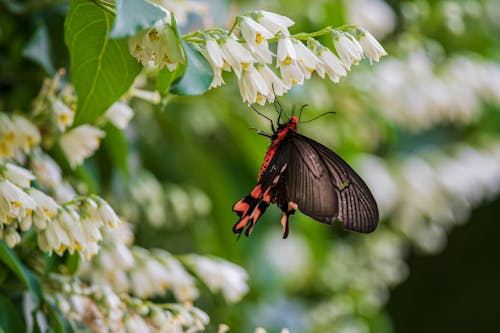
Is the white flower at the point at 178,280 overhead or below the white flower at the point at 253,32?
below

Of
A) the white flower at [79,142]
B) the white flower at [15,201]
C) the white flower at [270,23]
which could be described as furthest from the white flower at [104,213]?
the white flower at [270,23]

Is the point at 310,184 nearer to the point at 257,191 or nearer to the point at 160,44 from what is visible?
the point at 257,191

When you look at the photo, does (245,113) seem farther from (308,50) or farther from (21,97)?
(308,50)

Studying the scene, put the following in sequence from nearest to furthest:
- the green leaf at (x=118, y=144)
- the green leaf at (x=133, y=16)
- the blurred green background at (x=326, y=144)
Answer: the green leaf at (x=133, y=16), the green leaf at (x=118, y=144), the blurred green background at (x=326, y=144)

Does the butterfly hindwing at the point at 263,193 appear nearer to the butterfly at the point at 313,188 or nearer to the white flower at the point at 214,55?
the butterfly at the point at 313,188

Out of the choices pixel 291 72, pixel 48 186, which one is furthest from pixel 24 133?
pixel 291 72

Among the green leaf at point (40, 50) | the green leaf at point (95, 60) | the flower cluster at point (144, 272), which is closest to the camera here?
the green leaf at point (95, 60)

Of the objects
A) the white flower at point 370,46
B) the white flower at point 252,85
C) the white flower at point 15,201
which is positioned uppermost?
the white flower at point 370,46

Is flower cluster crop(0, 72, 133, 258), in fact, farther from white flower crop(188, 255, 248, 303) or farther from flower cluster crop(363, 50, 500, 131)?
flower cluster crop(363, 50, 500, 131)

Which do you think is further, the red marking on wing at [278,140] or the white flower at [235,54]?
the red marking on wing at [278,140]
